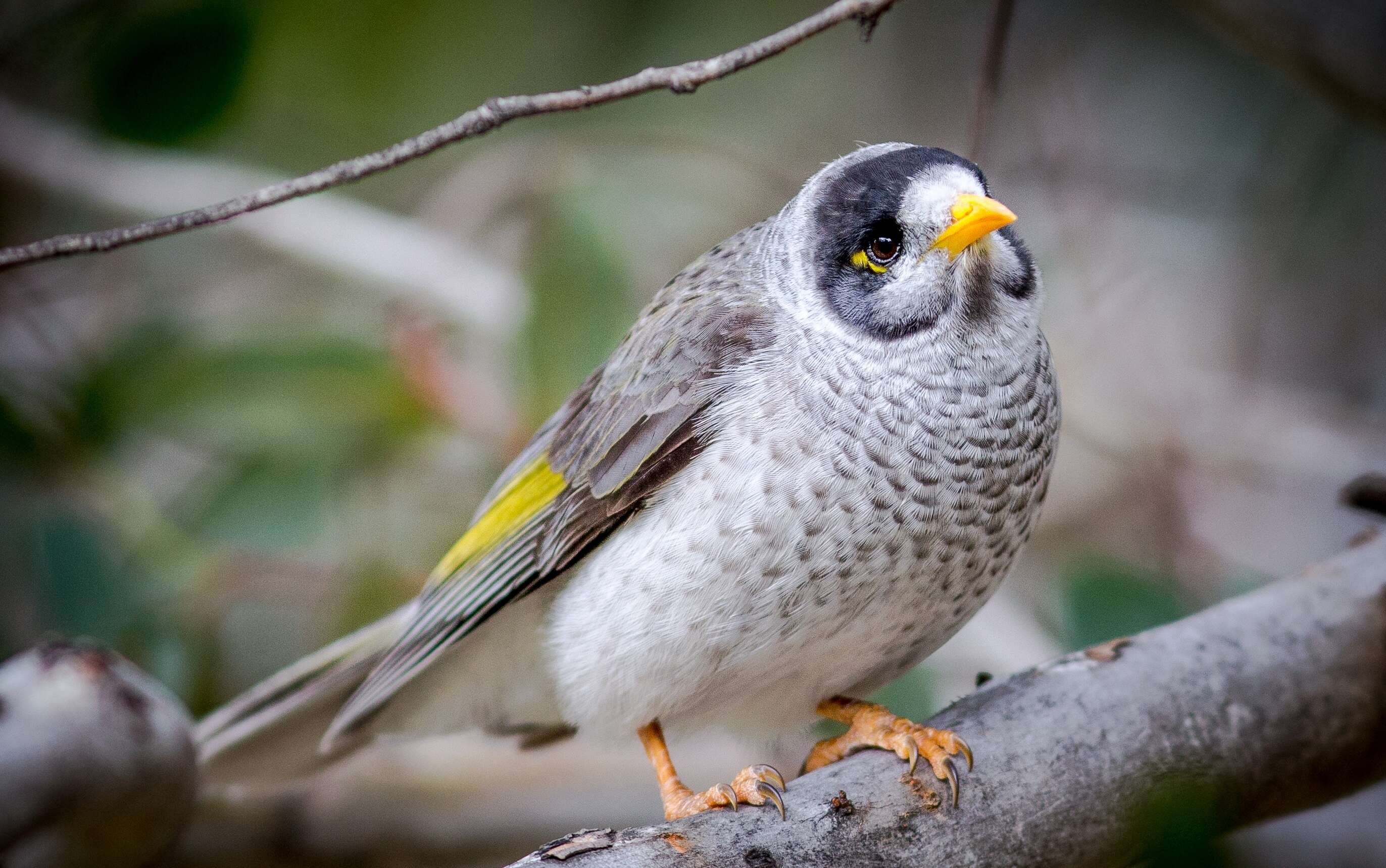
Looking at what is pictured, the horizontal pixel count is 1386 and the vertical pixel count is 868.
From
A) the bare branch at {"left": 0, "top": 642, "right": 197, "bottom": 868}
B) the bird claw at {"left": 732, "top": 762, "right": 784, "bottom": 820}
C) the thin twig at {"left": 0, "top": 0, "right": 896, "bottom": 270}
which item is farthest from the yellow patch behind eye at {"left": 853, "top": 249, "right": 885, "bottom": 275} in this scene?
the bare branch at {"left": 0, "top": 642, "right": 197, "bottom": 868}

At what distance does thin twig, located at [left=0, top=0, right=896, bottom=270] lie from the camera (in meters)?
1.46

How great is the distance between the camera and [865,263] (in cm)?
182

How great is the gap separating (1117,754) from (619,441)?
0.88 meters

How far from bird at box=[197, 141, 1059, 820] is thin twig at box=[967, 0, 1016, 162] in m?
0.28

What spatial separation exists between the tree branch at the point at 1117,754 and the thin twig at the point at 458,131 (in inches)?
31.9

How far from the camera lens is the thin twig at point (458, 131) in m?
1.46

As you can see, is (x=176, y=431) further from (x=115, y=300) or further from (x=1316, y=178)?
(x=1316, y=178)

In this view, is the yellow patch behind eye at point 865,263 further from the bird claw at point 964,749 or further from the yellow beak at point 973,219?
the bird claw at point 964,749

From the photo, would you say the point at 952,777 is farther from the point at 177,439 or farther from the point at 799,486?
the point at 177,439

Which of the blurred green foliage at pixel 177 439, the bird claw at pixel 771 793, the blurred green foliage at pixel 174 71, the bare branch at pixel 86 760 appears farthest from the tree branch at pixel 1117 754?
the blurred green foliage at pixel 174 71

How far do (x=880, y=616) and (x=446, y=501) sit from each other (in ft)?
6.65

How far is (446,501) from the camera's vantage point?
3.58 metres

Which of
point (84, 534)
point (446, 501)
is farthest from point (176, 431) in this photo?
point (446, 501)

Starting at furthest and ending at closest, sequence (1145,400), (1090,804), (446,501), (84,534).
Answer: (1145,400) < (446,501) < (84,534) < (1090,804)
